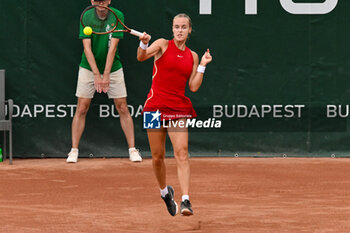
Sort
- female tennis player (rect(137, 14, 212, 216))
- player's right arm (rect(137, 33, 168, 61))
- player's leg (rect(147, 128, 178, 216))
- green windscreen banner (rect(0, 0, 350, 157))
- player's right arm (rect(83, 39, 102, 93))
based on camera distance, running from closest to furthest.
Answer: player's right arm (rect(137, 33, 168, 61)), female tennis player (rect(137, 14, 212, 216)), player's leg (rect(147, 128, 178, 216)), player's right arm (rect(83, 39, 102, 93)), green windscreen banner (rect(0, 0, 350, 157))

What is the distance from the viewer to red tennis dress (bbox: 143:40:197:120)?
18.4 ft

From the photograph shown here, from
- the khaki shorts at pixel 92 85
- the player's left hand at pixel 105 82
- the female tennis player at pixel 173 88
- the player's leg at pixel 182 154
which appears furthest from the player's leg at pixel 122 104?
the player's leg at pixel 182 154

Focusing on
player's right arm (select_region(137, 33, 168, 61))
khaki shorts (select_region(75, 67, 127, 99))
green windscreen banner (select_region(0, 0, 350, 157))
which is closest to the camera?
player's right arm (select_region(137, 33, 168, 61))

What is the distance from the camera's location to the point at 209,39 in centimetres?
920

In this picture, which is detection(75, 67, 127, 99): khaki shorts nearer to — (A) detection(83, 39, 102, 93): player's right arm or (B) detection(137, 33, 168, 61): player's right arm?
(A) detection(83, 39, 102, 93): player's right arm

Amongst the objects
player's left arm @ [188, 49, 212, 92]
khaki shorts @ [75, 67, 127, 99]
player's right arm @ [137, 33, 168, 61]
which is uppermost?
player's right arm @ [137, 33, 168, 61]

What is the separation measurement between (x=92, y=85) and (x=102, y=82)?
0.17 m

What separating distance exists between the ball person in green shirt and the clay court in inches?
12.5

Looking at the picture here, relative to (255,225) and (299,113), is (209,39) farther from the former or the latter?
(255,225)

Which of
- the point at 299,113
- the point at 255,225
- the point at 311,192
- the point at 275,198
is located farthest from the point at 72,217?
the point at 299,113

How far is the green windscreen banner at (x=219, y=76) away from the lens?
30.0 ft

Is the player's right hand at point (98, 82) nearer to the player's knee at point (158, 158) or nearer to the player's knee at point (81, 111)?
the player's knee at point (81, 111)

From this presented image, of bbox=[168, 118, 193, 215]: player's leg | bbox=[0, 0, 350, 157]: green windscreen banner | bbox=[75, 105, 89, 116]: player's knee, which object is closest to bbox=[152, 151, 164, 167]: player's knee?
bbox=[168, 118, 193, 215]: player's leg

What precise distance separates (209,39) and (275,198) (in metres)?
3.18
